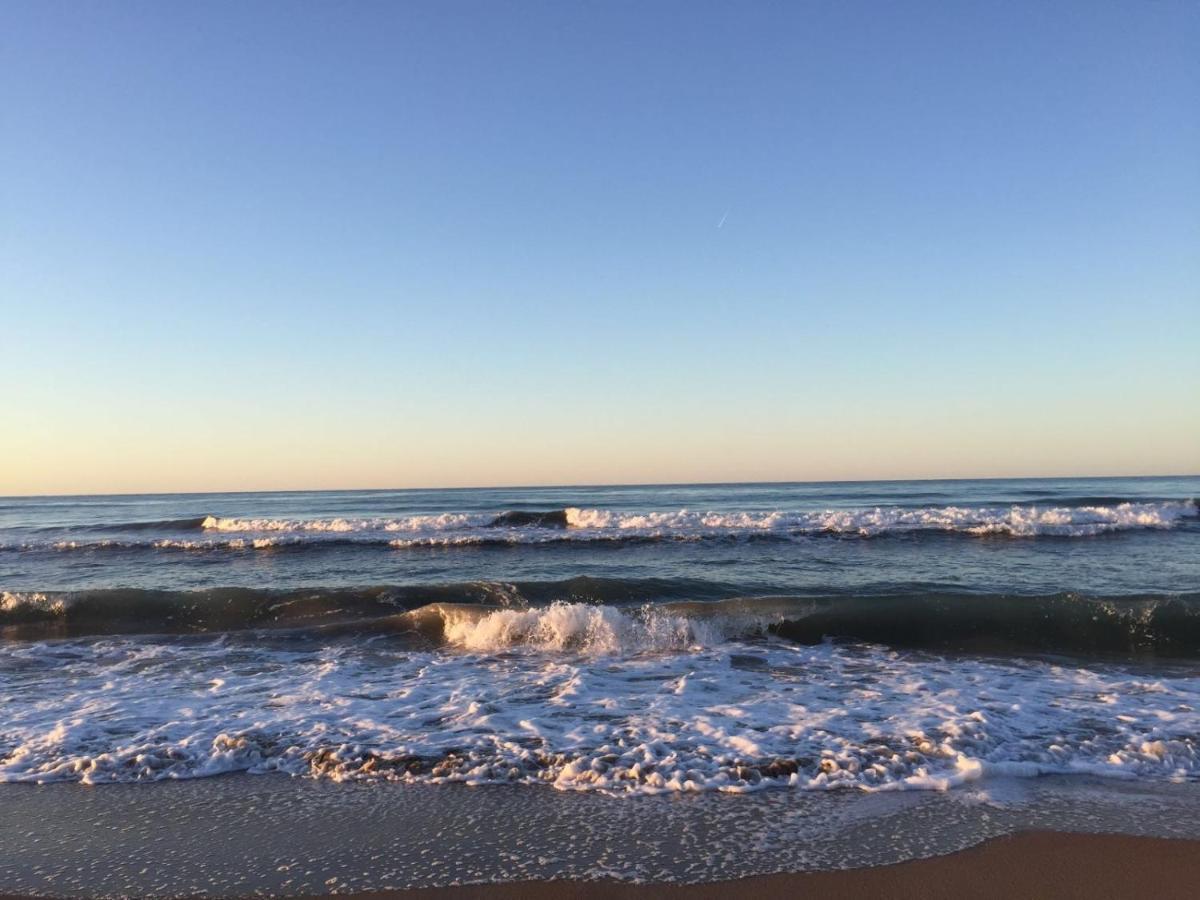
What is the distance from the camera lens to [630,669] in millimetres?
8070

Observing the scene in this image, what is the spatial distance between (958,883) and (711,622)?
6.45 meters

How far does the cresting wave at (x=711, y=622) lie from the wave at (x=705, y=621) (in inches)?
0.7

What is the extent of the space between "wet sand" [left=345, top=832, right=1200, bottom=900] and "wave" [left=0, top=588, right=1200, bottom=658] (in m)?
5.53

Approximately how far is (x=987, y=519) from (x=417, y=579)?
17656 mm

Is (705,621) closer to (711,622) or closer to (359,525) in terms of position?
(711,622)

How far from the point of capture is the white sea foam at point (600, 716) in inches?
197

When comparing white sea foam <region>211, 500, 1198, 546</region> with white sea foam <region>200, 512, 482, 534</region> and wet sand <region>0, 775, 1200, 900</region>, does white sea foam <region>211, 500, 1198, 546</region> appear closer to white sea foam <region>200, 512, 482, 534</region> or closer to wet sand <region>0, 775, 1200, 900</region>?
white sea foam <region>200, 512, 482, 534</region>

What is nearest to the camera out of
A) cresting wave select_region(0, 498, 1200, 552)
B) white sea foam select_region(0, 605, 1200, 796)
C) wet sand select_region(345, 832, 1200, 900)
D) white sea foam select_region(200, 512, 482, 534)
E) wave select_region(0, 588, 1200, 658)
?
wet sand select_region(345, 832, 1200, 900)

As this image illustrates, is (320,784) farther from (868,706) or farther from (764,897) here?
(868,706)

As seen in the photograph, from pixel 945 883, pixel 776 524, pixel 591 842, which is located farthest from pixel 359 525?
pixel 945 883

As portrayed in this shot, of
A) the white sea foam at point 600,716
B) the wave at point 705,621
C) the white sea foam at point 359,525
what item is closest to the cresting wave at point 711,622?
the wave at point 705,621

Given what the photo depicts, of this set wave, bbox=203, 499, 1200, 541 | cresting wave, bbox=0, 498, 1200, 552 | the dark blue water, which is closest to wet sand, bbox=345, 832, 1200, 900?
the dark blue water

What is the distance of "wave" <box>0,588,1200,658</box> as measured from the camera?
9.12 metres

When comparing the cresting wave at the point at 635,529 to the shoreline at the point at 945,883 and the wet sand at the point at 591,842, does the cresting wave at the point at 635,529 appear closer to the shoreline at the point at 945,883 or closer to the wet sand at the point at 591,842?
the wet sand at the point at 591,842
